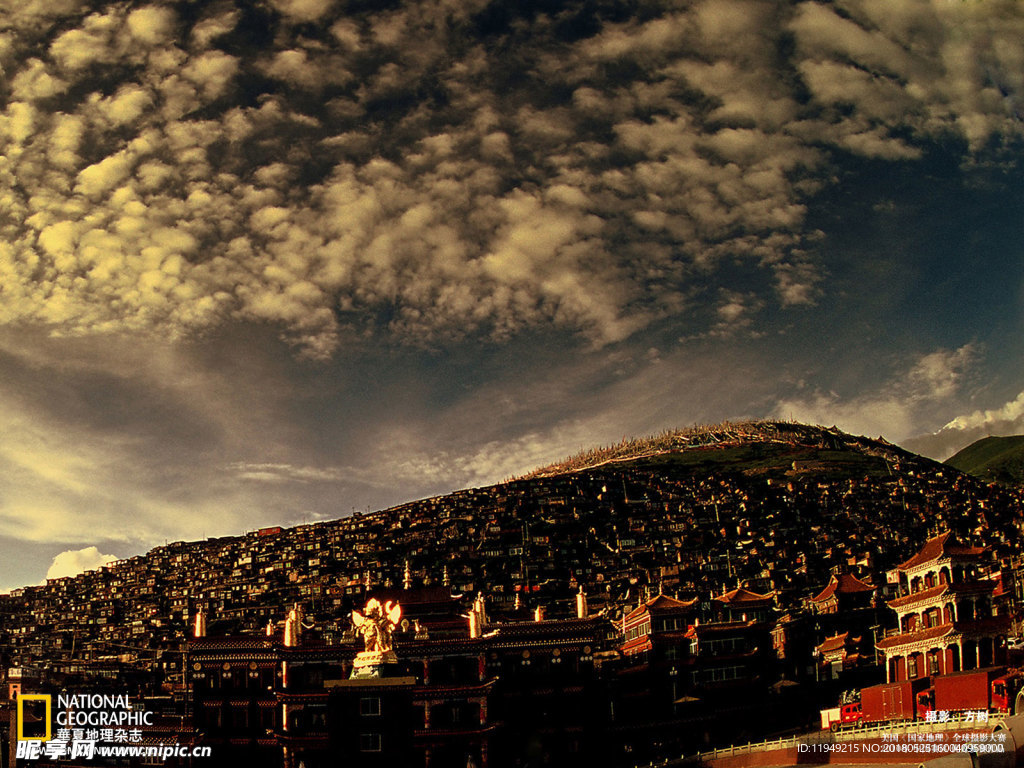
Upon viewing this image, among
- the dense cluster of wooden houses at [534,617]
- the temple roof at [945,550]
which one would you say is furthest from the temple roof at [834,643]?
the temple roof at [945,550]

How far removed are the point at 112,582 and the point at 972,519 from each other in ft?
484

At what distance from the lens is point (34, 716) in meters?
80.8

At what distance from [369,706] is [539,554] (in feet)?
305

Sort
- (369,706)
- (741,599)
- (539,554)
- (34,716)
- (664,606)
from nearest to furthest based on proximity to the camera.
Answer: (369,706), (34,716), (664,606), (741,599), (539,554)

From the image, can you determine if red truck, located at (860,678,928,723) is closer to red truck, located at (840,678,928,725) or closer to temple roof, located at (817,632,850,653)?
red truck, located at (840,678,928,725)

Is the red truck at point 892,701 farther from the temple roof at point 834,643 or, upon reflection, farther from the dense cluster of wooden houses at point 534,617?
the temple roof at point 834,643

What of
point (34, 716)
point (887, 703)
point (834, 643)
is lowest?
point (34, 716)

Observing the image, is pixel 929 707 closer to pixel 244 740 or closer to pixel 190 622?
pixel 244 740

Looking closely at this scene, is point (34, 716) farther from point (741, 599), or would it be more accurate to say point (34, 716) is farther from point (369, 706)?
point (741, 599)

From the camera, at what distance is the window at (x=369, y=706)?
227 ft

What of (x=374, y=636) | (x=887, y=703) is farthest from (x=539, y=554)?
(x=887, y=703)

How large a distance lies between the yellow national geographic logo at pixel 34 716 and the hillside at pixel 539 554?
47.8 m

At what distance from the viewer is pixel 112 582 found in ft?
615

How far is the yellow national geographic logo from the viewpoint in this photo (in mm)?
74750
